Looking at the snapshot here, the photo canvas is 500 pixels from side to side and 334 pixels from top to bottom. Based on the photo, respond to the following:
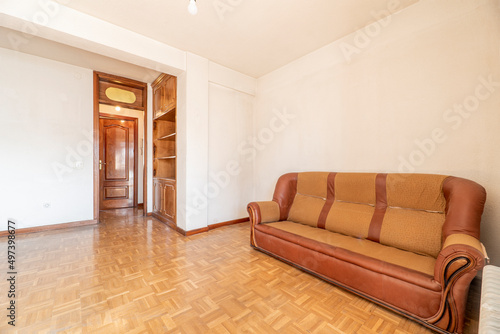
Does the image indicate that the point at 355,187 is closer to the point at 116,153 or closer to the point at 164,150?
the point at 164,150

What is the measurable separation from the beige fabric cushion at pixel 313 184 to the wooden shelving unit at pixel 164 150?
218 centimetres

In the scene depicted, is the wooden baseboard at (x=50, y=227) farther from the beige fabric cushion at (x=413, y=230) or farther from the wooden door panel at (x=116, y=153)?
the beige fabric cushion at (x=413, y=230)

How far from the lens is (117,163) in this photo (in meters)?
5.35

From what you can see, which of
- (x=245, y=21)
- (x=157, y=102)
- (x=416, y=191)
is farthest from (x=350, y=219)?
(x=157, y=102)

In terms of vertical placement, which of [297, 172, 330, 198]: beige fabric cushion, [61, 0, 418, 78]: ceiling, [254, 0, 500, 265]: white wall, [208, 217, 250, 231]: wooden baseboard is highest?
[61, 0, 418, 78]: ceiling

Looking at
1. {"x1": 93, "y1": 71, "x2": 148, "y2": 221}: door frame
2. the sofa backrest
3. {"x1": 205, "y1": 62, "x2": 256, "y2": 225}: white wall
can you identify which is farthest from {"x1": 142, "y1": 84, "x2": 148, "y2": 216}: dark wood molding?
the sofa backrest

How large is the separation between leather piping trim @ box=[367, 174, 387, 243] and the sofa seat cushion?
0.09 meters

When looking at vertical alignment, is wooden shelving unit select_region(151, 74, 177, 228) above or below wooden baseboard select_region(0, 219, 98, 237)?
above

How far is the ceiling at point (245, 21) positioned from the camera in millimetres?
2309

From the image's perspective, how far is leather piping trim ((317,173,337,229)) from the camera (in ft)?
8.27

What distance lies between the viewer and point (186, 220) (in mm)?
3342

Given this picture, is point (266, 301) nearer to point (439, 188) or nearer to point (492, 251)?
point (439, 188)

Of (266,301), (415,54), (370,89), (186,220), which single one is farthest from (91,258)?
(415,54)

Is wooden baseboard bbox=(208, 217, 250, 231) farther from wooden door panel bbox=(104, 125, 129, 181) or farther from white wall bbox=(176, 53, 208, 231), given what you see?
wooden door panel bbox=(104, 125, 129, 181)
